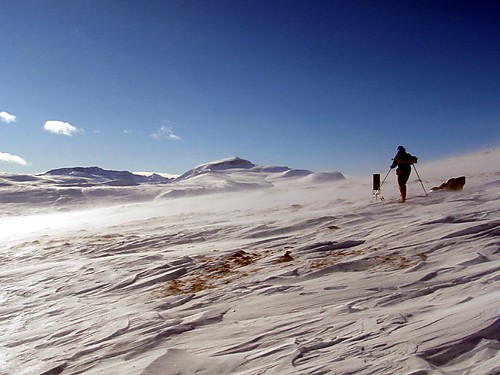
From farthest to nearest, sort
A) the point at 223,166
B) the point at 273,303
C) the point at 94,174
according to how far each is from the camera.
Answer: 1. the point at 94,174
2. the point at 223,166
3. the point at 273,303

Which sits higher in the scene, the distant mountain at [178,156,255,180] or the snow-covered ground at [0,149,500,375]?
the distant mountain at [178,156,255,180]

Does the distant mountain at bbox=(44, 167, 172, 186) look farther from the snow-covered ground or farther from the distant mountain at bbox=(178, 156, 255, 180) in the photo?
the snow-covered ground

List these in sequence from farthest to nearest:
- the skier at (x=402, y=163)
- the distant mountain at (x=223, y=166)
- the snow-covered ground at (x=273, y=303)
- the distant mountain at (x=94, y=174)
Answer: the distant mountain at (x=94, y=174) → the distant mountain at (x=223, y=166) → the skier at (x=402, y=163) → the snow-covered ground at (x=273, y=303)

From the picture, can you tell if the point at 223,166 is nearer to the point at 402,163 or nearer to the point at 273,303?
the point at 402,163

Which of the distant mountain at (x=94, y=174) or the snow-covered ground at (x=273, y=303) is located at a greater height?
the distant mountain at (x=94, y=174)

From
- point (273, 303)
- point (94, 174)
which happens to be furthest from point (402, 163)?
point (94, 174)

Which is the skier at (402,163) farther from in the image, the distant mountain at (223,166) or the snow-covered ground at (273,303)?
the distant mountain at (223,166)

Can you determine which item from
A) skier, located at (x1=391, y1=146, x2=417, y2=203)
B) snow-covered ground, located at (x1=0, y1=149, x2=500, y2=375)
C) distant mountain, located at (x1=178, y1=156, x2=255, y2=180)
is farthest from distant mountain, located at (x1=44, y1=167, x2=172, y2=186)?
snow-covered ground, located at (x1=0, y1=149, x2=500, y2=375)

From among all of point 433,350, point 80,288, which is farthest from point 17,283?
point 433,350

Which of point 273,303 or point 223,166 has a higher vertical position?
point 223,166

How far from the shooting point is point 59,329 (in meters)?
3.01

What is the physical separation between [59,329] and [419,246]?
3.99 meters

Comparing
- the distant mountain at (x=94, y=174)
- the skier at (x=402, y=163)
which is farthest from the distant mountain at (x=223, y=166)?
the skier at (x=402, y=163)

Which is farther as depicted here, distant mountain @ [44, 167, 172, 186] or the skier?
distant mountain @ [44, 167, 172, 186]
